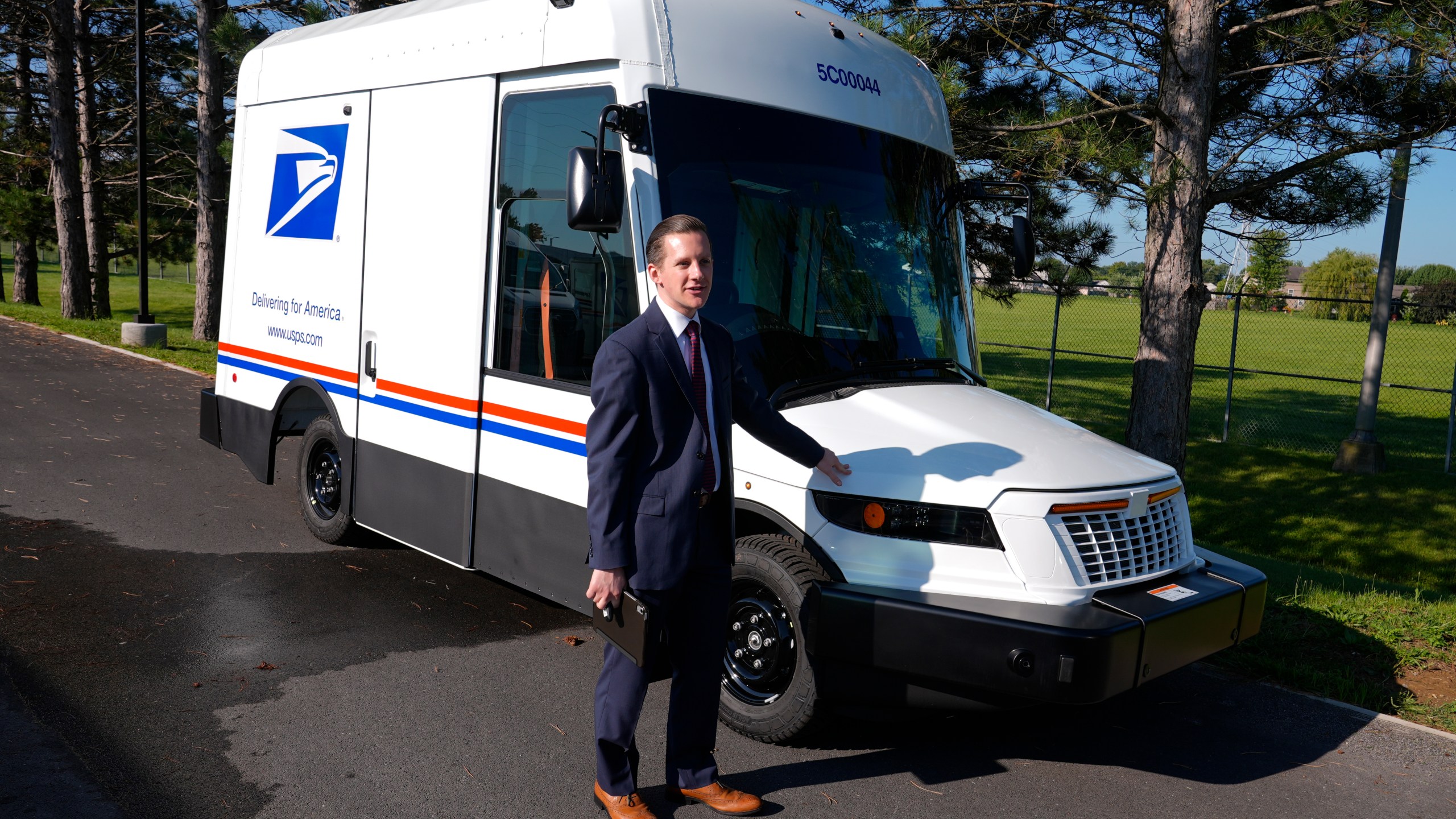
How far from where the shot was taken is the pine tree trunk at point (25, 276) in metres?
29.5

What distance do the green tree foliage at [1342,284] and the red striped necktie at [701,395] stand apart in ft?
78.1

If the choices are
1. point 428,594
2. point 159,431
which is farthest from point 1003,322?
point 428,594

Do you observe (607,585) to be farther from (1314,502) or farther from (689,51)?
(1314,502)

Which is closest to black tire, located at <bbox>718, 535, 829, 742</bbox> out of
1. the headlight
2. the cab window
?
the headlight

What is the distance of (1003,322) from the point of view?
4250 cm

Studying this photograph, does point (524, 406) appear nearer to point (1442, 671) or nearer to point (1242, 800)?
point (1242, 800)

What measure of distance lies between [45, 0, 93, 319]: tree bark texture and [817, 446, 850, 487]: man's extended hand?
25057mm

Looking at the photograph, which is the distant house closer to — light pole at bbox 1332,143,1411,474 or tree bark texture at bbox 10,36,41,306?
light pole at bbox 1332,143,1411,474

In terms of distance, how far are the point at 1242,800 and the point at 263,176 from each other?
6787 mm

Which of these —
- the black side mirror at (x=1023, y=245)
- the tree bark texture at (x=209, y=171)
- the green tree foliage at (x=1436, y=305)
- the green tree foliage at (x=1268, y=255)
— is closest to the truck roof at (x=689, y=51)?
the black side mirror at (x=1023, y=245)

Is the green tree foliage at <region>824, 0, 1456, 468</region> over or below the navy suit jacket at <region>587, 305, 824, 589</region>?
over

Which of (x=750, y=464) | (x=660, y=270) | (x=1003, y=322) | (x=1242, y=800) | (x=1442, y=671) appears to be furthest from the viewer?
(x=1003, y=322)

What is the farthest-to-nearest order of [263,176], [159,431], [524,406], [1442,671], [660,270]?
[159,431], [263,176], [1442,671], [524,406], [660,270]

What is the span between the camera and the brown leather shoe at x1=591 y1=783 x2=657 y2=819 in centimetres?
372
